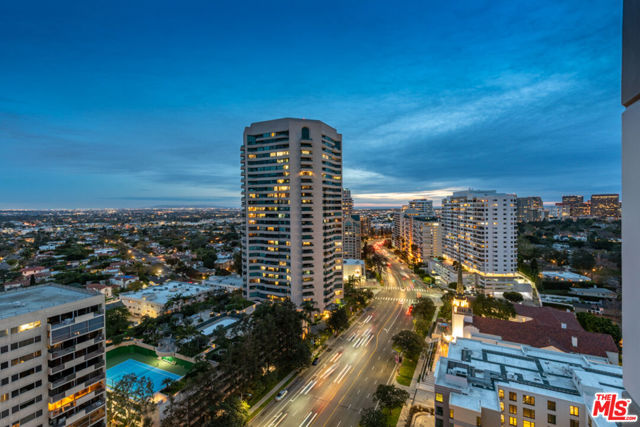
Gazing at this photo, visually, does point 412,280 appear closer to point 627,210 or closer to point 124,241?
point 627,210

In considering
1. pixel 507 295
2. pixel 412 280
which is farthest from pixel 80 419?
pixel 412 280

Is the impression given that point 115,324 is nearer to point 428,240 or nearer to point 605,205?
point 428,240

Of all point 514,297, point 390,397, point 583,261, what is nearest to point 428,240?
point 583,261

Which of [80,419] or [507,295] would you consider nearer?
[80,419]

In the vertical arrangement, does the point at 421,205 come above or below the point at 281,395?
above

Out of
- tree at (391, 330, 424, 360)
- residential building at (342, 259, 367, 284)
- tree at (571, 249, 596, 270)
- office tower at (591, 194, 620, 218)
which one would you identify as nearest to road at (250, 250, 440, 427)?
tree at (391, 330, 424, 360)

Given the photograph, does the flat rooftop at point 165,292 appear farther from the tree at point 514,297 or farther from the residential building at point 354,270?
the tree at point 514,297
